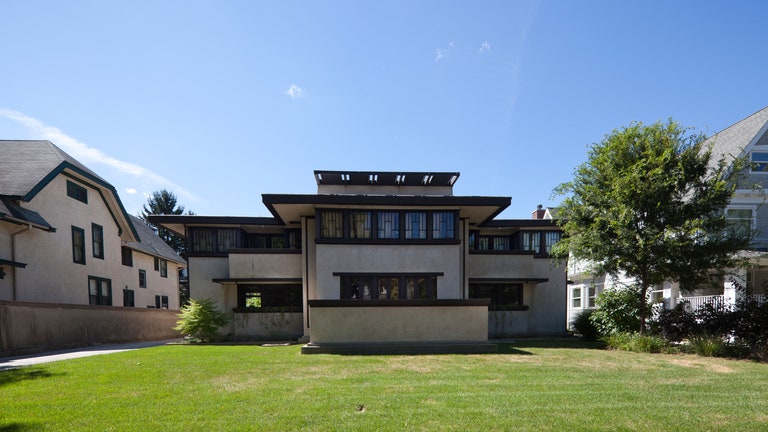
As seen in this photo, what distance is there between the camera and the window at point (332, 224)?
15.1 m

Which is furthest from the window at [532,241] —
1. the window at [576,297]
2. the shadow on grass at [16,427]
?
the shadow on grass at [16,427]

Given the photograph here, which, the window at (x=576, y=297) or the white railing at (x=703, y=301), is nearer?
the white railing at (x=703, y=301)

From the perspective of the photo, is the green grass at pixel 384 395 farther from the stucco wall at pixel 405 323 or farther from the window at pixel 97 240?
the window at pixel 97 240

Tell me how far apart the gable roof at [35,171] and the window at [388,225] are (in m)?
14.8

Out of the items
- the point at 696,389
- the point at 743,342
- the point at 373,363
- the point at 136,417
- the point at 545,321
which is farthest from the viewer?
the point at 545,321

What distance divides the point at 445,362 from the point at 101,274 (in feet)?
66.9

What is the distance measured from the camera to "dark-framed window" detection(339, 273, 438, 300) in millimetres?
15047

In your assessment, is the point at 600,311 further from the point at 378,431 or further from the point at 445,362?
the point at 378,431

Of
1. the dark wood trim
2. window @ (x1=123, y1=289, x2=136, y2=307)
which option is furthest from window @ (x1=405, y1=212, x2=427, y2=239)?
window @ (x1=123, y1=289, x2=136, y2=307)

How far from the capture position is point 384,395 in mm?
6250

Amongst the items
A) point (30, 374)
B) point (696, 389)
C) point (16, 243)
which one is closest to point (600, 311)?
point (696, 389)

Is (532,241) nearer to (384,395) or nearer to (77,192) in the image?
(384,395)

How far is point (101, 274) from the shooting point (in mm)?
19781

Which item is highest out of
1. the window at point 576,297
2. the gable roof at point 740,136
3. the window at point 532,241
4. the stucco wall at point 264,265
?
the gable roof at point 740,136
